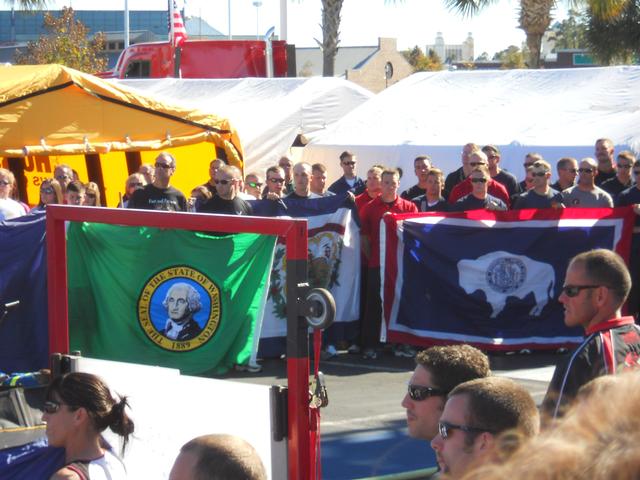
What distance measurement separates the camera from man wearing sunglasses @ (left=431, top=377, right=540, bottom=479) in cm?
246

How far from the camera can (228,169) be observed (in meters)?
9.99

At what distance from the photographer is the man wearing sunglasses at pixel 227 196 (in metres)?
9.89

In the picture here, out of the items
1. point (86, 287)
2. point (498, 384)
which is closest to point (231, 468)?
point (498, 384)

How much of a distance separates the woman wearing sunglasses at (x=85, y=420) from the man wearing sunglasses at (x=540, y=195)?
281 inches

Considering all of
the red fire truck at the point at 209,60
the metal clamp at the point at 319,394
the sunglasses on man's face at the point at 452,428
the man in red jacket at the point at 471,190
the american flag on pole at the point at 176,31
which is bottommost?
the metal clamp at the point at 319,394

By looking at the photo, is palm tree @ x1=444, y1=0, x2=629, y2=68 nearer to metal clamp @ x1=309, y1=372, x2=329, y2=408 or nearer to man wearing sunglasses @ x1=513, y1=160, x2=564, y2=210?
man wearing sunglasses @ x1=513, y1=160, x2=564, y2=210

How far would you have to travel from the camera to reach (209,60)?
2473 cm

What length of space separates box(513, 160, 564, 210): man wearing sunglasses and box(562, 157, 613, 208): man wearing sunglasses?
0.65ft

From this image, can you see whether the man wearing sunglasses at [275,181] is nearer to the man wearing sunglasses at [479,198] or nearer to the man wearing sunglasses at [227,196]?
the man wearing sunglasses at [227,196]

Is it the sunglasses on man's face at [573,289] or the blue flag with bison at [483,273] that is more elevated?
the sunglasses on man's face at [573,289]

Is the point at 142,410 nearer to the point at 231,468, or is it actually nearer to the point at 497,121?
the point at 231,468

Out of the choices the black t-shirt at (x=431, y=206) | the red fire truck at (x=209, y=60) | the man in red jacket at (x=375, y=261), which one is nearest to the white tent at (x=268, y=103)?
the red fire truck at (x=209, y=60)

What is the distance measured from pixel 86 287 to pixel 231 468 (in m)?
3.35

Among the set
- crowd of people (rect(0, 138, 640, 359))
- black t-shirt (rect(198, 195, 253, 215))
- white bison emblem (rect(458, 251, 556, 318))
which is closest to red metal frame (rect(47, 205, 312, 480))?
black t-shirt (rect(198, 195, 253, 215))
